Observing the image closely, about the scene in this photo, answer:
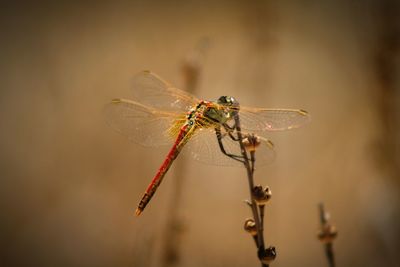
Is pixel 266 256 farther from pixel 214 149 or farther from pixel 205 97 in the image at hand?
pixel 205 97

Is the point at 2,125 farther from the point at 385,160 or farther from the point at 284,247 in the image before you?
the point at 385,160

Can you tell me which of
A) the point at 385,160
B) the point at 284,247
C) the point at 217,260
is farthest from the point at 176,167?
the point at 385,160

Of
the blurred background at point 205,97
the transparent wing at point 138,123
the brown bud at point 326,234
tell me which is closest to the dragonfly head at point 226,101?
the transparent wing at point 138,123

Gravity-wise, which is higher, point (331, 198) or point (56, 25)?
point (56, 25)

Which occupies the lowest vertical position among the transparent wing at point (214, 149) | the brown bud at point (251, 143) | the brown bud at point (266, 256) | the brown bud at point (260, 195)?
the brown bud at point (266, 256)

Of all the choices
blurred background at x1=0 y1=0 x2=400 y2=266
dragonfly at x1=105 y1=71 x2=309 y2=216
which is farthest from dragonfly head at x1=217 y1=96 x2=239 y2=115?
blurred background at x1=0 y1=0 x2=400 y2=266

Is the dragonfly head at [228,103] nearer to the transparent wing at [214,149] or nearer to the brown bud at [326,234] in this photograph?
the transparent wing at [214,149]
